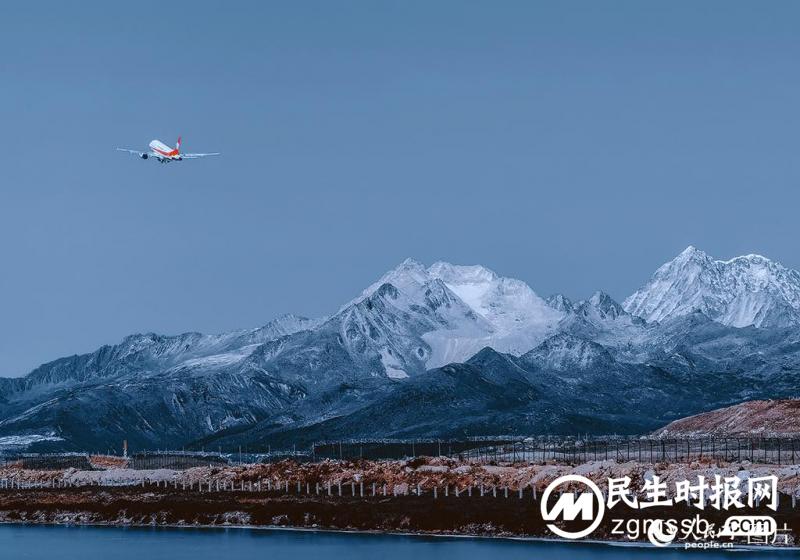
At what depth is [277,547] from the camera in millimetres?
148375

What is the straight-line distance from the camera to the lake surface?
13338 cm

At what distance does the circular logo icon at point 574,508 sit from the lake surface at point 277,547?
11.9ft

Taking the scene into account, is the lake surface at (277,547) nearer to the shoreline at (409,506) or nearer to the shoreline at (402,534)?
the shoreline at (402,534)

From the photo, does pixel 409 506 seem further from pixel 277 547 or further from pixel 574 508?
pixel 574 508

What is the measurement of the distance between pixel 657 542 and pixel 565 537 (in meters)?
9.90

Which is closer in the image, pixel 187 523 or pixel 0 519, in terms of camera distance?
pixel 187 523

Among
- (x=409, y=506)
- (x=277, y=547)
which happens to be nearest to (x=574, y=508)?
(x=409, y=506)

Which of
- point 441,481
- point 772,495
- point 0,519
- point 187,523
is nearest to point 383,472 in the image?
point 441,481

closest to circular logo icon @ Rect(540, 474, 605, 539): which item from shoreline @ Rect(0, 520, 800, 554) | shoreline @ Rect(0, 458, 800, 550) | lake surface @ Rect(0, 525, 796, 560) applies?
shoreline @ Rect(0, 458, 800, 550)

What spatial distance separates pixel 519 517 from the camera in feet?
484

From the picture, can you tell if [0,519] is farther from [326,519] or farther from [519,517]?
[519,517]

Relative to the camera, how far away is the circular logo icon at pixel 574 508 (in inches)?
5576

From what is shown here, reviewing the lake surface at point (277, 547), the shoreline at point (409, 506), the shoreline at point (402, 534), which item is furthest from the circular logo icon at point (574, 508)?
the lake surface at point (277, 547)

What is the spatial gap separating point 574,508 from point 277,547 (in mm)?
27751
